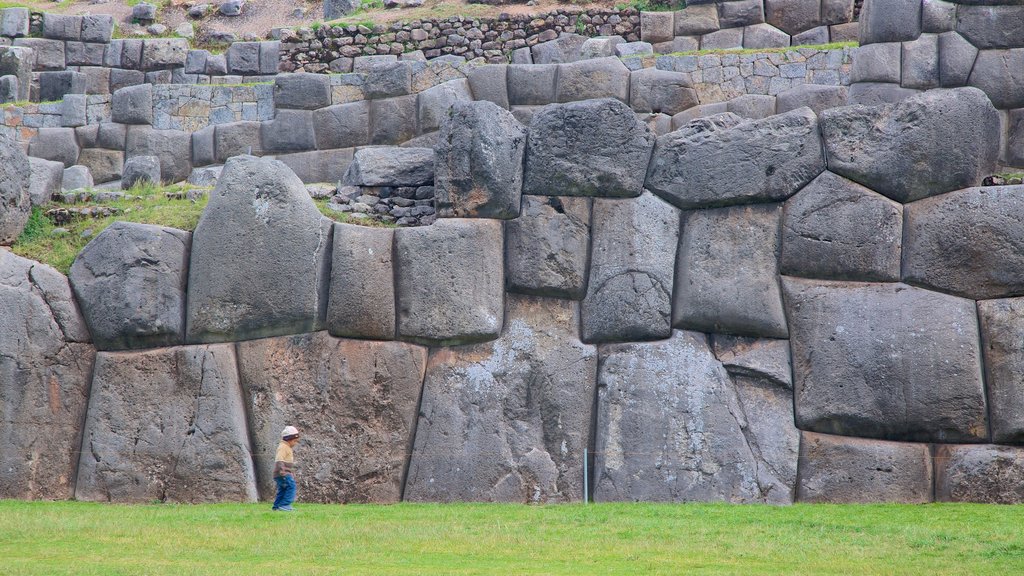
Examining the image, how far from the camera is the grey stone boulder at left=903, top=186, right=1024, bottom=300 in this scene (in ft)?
44.9

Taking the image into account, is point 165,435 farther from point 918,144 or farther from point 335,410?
point 918,144

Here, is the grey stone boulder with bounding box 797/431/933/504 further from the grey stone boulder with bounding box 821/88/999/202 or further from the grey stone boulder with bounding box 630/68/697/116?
the grey stone boulder with bounding box 630/68/697/116

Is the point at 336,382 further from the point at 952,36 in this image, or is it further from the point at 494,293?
the point at 952,36

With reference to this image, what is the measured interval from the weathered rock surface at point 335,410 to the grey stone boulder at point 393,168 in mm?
2335

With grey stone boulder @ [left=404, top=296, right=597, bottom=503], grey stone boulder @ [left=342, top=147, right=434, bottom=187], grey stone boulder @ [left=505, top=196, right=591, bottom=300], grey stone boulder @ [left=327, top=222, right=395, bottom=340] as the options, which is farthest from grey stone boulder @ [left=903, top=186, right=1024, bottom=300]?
grey stone boulder @ [left=342, top=147, right=434, bottom=187]

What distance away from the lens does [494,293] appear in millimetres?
14500

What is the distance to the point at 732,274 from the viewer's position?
1428cm

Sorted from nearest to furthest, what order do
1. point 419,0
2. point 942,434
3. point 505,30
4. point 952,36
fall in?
point 942,434 → point 952,36 → point 505,30 → point 419,0

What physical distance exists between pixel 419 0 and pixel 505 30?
4249 mm

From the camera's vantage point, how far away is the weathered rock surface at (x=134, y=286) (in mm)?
14125

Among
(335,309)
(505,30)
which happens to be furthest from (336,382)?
(505,30)

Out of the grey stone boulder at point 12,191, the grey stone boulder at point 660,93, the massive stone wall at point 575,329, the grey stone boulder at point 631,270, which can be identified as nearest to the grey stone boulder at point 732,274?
the massive stone wall at point 575,329

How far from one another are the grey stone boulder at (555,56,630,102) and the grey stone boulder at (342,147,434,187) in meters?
4.53

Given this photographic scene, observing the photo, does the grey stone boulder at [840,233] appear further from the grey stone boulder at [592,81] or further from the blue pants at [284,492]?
the grey stone boulder at [592,81]
